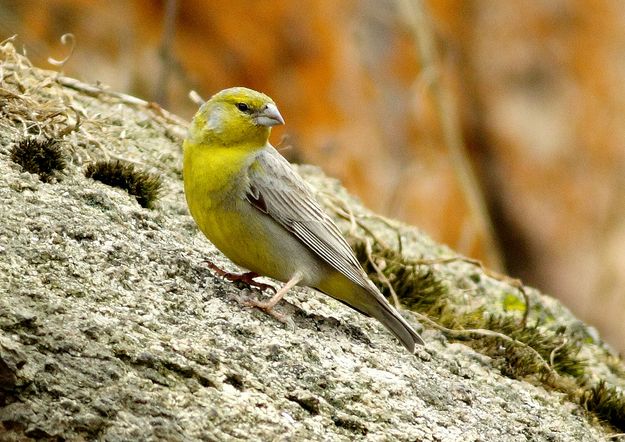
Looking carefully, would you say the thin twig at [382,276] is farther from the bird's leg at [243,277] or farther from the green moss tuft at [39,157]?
the green moss tuft at [39,157]

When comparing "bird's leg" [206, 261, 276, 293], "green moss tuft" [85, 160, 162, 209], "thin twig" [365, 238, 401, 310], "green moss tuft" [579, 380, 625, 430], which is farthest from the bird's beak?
"green moss tuft" [579, 380, 625, 430]

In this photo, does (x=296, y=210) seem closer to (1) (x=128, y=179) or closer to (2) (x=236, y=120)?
(2) (x=236, y=120)

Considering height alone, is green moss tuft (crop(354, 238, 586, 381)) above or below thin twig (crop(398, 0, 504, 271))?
below

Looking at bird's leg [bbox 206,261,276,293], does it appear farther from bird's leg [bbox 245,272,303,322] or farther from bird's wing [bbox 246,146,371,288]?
bird's wing [bbox 246,146,371,288]

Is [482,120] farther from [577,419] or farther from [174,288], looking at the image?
[174,288]

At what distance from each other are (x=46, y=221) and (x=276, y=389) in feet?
4.22

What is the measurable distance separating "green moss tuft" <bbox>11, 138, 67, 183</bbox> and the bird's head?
71 centimetres

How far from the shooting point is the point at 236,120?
573 centimetres

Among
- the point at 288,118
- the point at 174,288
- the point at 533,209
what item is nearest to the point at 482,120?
the point at 533,209

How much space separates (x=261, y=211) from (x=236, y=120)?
52cm

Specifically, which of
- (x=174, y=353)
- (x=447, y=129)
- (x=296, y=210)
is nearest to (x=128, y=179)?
(x=296, y=210)

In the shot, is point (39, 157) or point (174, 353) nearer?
point (174, 353)

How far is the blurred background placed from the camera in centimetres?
1177

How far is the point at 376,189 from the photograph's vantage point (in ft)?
39.8
